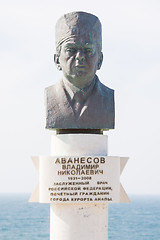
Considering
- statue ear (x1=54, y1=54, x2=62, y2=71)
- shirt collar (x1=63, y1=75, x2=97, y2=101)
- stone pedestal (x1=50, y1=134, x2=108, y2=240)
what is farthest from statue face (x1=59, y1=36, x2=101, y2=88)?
stone pedestal (x1=50, y1=134, x2=108, y2=240)

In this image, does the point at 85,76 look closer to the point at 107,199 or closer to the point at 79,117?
the point at 79,117

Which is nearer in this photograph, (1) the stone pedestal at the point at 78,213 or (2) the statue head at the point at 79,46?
(1) the stone pedestal at the point at 78,213

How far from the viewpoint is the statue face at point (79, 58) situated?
7504mm

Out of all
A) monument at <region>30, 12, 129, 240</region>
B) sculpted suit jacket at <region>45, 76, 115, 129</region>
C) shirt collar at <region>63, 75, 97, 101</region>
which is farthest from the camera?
shirt collar at <region>63, 75, 97, 101</region>

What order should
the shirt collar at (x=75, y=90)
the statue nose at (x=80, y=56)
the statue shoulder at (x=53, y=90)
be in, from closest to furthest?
the statue nose at (x=80, y=56)
the shirt collar at (x=75, y=90)
the statue shoulder at (x=53, y=90)

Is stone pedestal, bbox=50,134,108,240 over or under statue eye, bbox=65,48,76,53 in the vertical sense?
under

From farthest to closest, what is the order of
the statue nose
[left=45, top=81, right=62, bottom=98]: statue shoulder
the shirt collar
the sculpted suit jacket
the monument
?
1. [left=45, top=81, right=62, bottom=98]: statue shoulder
2. the shirt collar
3. the sculpted suit jacket
4. the statue nose
5. the monument

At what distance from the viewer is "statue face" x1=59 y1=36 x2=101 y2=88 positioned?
7504mm

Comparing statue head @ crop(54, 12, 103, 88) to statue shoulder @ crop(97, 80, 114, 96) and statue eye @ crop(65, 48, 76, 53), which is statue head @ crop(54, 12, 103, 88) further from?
statue shoulder @ crop(97, 80, 114, 96)

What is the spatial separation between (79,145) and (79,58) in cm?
138

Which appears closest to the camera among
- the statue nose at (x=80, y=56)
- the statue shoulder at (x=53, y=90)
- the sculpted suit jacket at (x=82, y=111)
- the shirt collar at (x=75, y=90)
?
the statue nose at (x=80, y=56)

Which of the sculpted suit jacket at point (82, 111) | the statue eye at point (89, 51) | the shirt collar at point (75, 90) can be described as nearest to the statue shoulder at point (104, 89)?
the sculpted suit jacket at point (82, 111)

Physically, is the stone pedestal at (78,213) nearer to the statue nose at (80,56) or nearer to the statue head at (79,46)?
the statue head at (79,46)

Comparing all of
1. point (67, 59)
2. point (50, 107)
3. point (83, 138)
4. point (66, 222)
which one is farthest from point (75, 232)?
point (67, 59)
